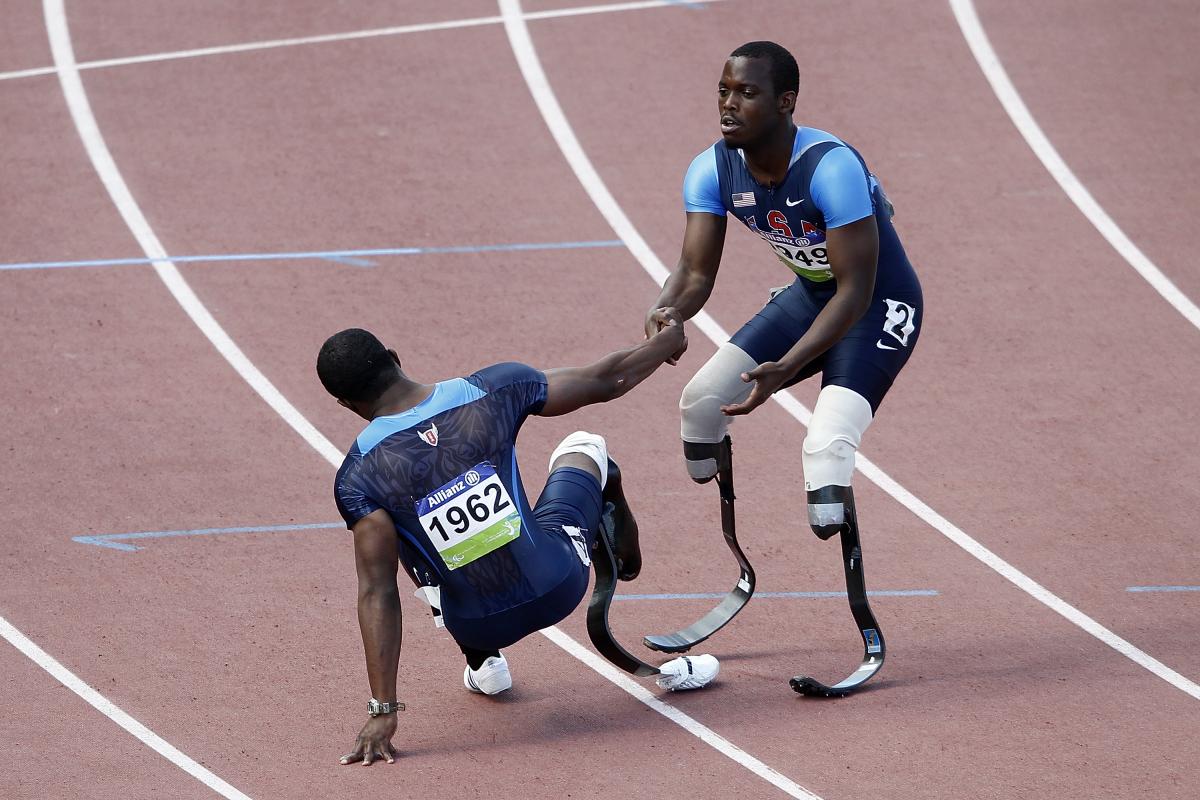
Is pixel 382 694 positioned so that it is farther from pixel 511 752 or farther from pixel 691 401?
pixel 691 401

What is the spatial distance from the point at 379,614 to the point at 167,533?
209 centimetres

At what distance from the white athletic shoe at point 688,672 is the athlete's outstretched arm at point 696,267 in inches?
46.7

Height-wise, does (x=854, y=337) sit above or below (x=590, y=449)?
above

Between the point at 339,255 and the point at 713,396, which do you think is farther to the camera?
the point at 339,255

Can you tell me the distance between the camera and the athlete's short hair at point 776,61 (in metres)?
5.02

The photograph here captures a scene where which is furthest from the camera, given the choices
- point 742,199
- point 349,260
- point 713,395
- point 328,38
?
point 328,38

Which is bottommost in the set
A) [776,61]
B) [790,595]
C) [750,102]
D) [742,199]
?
[790,595]

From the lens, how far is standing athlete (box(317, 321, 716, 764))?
459 centimetres

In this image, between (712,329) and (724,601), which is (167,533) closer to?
(724,601)

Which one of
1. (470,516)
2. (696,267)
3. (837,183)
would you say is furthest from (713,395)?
(470,516)

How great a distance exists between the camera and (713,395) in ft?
17.7

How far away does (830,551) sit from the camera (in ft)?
20.4

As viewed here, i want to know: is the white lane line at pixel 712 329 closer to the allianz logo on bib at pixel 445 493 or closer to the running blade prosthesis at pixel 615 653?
the running blade prosthesis at pixel 615 653

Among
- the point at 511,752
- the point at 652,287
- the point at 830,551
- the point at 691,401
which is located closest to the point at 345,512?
the point at 511,752
